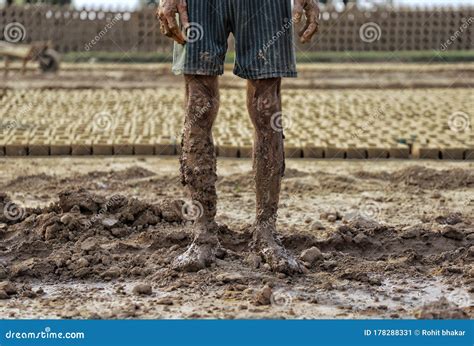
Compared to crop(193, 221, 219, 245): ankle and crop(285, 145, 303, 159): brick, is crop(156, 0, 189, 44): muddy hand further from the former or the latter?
crop(285, 145, 303, 159): brick

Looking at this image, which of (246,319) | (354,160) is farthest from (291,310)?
(354,160)

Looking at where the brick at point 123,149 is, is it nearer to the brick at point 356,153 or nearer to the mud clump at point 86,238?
the brick at point 356,153

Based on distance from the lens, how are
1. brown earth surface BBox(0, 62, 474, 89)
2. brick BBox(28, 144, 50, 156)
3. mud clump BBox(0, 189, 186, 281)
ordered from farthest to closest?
1. brown earth surface BBox(0, 62, 474, 89)
2. brick BBox(28, 144, 50, 156)
3. mud clump BBox(0, 189, 186, 281)

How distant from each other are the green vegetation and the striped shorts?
1492cm

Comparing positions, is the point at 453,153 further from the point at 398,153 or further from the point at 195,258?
the point at 195,258

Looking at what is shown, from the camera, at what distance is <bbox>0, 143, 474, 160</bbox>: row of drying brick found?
7.65m

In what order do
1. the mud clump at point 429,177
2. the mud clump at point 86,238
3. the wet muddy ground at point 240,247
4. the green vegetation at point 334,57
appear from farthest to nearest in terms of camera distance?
the green vegetation at point 334,57 < the mud clump at point 429,177 < the mud clump at point 86,238 < the wet muddy ground at point 240,247

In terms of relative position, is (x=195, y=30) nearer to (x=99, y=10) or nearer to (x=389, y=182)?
(x=389, y=182)

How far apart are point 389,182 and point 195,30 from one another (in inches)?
114

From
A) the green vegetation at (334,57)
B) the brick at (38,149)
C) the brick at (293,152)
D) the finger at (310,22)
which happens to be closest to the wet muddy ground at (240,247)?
the brick at (293,152)

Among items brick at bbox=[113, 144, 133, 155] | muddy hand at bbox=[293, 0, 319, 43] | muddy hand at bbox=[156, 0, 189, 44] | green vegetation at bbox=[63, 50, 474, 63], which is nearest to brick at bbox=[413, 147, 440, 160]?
brick at bbox=[113, 144, 133, 155]

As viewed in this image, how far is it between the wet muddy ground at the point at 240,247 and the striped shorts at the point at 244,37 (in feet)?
3.06

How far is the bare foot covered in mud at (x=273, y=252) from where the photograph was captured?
169 inches

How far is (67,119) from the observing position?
9.36m
